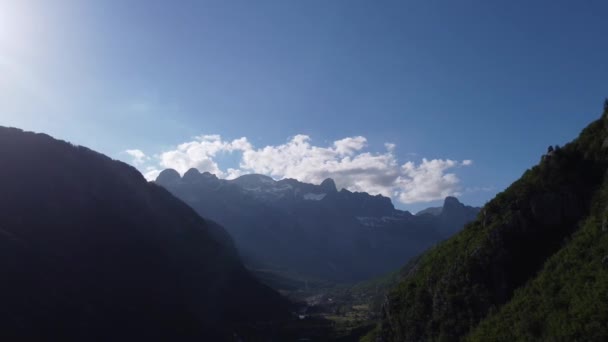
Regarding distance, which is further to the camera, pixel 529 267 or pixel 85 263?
pixel 85 263

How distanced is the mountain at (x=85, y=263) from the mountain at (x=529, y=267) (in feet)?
278

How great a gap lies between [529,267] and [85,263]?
5241 inches

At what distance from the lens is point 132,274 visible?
162 metres

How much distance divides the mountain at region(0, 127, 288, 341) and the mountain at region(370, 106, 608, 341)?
3337 inches

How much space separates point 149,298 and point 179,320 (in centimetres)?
1265

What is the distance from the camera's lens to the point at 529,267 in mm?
52031

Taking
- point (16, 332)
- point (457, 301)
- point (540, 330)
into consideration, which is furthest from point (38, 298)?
point (540, 330)

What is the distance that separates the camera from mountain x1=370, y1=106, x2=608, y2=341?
4066cm

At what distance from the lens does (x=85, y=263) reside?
145 metres

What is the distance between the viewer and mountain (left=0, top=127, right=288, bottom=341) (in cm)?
11231

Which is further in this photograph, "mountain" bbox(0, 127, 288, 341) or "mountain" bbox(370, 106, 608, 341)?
"mountain" bbox(0, 127, 288, 341)

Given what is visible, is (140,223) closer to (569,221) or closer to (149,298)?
(149,298)

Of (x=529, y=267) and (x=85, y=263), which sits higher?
(x=85, y=263)

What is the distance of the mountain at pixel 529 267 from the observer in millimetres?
40656
